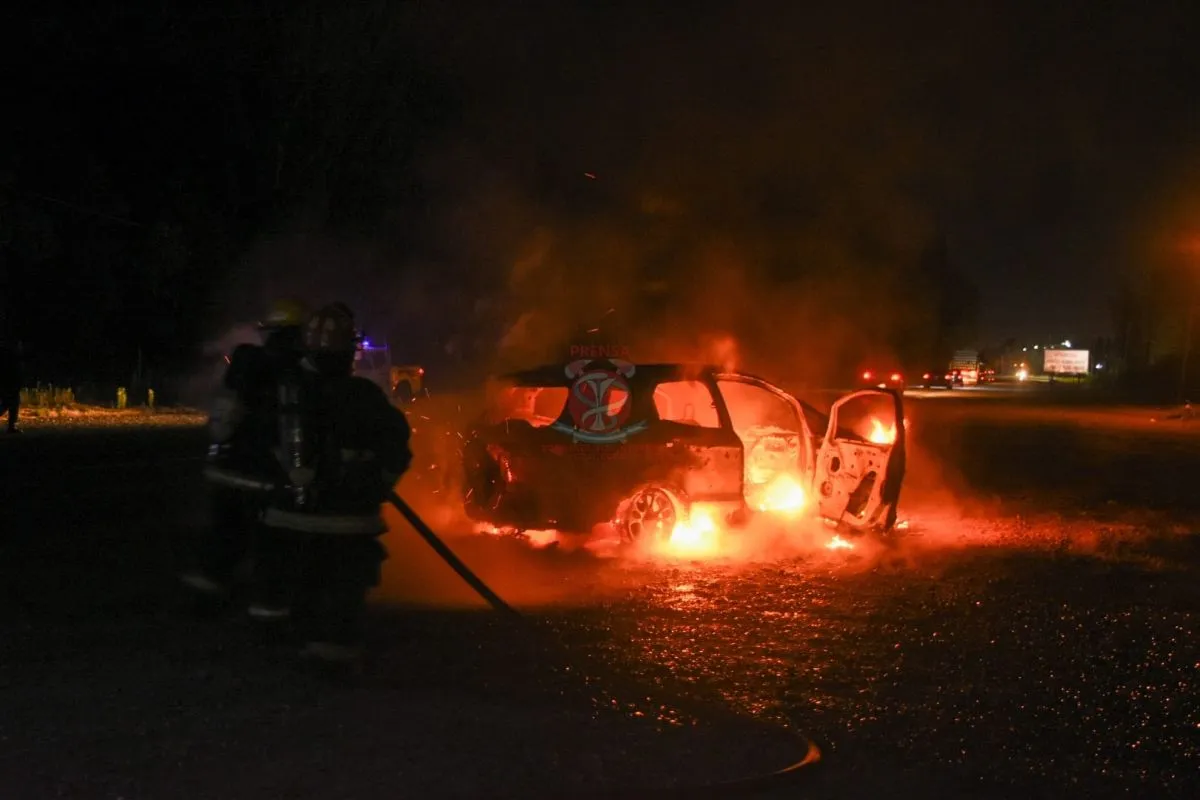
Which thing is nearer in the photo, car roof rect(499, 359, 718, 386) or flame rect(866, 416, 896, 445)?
car roof rect(499, 359, 718, 386)

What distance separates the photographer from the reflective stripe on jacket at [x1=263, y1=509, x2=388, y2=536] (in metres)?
5.49

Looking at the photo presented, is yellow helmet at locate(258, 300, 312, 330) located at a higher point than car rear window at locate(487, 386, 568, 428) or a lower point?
higher

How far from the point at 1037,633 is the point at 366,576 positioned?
402cm

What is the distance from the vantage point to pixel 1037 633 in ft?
23.5

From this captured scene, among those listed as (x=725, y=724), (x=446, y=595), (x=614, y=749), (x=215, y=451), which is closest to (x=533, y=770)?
(x=614, y=749)

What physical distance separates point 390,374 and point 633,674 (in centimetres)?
2469

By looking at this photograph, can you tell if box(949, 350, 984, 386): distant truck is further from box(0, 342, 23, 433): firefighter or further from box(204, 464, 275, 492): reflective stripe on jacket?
box(204, 464, 275, 492): reflective stripe on jacket

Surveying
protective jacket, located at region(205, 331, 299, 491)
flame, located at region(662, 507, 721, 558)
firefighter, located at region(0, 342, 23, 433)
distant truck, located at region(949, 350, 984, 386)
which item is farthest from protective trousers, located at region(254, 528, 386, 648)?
distant truck, located at region(949, 350, 984, 386)

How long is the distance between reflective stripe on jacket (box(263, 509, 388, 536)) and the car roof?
13.7 ft

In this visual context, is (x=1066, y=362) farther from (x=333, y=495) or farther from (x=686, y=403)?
(x=333, y=495)

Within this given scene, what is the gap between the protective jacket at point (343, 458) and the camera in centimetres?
556

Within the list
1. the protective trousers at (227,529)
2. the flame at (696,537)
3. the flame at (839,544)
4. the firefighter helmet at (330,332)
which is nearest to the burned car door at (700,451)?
the flame at (696,537)

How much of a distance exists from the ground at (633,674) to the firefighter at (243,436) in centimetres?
47

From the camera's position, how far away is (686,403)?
1043cm
